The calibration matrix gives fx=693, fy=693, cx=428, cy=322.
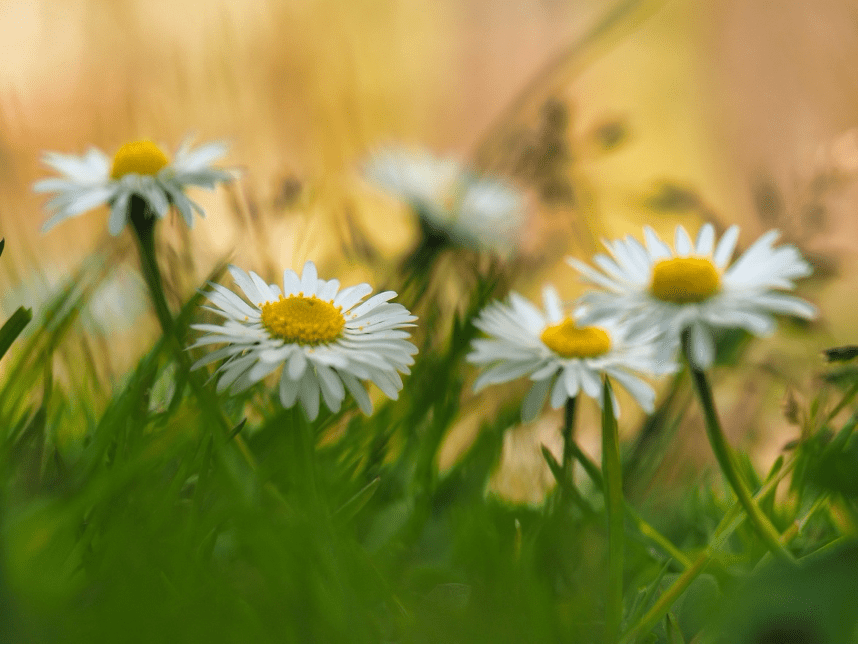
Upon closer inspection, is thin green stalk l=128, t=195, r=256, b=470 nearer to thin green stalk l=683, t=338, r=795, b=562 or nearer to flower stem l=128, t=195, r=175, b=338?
flower stem l=128, t=195, r=175, b=338

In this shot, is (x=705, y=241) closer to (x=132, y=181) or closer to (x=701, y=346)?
(x=701, y=346)

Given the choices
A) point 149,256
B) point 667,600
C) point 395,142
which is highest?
point 395,142

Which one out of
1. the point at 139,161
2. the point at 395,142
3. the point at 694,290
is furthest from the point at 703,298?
the point at 395,142

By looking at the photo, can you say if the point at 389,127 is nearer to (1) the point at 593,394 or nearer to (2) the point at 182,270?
(2) the point at 182,270

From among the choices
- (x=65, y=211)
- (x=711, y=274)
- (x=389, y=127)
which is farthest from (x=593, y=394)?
(x=389, y=127)

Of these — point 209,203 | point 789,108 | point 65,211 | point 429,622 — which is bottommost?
point 429,622

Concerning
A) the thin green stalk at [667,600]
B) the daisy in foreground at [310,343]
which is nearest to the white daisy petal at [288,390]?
the daisy in foreground at [310,343]

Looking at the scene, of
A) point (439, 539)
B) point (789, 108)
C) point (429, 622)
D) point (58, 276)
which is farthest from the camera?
point (789, 108)
